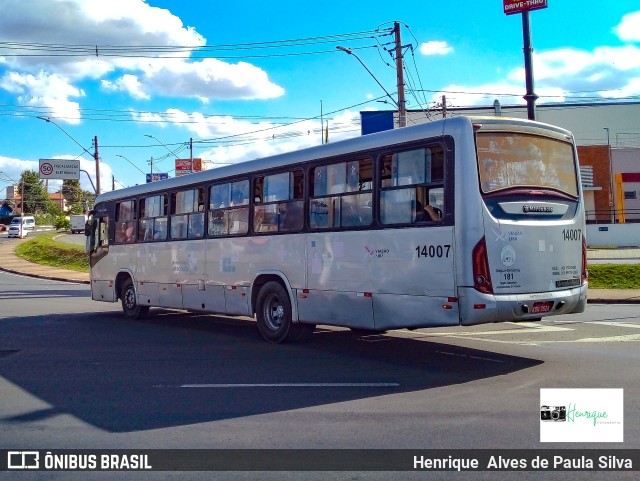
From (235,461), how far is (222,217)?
7.73 meters


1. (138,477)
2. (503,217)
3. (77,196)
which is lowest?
(138,477)

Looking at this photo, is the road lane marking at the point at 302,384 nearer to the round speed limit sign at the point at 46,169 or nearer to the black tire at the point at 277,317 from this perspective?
the black tire at the point at 277,317

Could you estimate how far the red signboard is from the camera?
1759 centimetres

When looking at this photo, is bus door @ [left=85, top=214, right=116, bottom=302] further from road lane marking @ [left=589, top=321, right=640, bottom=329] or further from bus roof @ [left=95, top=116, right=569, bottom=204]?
road lane marking @ [left=589, top=321, right=640, bottom=329]

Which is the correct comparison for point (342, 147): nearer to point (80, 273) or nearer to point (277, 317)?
point (277, 317)

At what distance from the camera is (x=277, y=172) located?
37.6 ft

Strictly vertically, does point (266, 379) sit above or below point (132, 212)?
below

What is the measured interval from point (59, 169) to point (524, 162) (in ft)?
207

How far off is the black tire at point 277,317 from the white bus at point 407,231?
0.02 m

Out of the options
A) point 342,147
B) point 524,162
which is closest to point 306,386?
point 342,147

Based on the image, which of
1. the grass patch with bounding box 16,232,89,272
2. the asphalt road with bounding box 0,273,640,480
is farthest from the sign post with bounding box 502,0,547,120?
the grass patch with bounding box 16,232,89,272

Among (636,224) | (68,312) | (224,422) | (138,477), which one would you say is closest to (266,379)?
(224,422)

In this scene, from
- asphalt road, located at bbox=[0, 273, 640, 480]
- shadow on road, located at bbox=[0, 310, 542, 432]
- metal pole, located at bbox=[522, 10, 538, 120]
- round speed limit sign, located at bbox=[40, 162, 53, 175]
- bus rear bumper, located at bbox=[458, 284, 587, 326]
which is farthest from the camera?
round speed limit sign, located at bbox=[40, 162, 53, 175]

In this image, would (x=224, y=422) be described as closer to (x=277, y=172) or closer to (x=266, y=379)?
(x=266, y=379)
